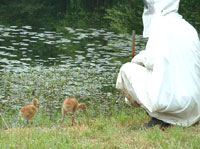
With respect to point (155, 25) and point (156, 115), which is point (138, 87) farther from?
point (155, 25)

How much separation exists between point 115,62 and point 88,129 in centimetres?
790

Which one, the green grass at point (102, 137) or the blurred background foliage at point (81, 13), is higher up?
the green grass at point (102, 137)

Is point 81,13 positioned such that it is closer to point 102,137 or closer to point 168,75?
point 168,75

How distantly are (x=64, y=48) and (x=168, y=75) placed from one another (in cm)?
968

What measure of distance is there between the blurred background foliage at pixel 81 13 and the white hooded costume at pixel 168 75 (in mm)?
12323

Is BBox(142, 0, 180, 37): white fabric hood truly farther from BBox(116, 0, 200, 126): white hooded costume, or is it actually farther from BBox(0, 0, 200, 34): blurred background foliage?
BBox(0, 0, 200, 34): blurred background foliage

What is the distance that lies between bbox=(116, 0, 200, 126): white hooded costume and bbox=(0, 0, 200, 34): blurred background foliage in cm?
1232

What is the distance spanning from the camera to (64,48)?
15.4m

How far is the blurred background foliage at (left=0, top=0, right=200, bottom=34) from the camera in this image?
19828 mm

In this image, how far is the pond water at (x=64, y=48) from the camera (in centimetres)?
1332

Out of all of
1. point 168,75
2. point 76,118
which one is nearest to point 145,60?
point 168,75

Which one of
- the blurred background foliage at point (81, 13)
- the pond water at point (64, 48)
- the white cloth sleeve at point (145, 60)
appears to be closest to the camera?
the white cloth sleeve at point (145, 60)

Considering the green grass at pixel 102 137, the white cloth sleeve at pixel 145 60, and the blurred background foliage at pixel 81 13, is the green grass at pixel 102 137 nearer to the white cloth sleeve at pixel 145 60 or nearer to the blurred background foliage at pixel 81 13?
the white cloth sleeve at pixel 145 60

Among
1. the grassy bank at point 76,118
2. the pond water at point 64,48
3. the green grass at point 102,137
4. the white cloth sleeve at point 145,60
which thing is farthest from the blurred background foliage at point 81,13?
the green grass at point 102,137
